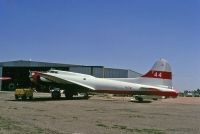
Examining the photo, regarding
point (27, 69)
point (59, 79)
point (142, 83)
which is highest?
point (27, 69)

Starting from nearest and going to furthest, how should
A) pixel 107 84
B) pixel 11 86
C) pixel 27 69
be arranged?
pixel 107 84 → pixel 11 86 → pixel 27 69

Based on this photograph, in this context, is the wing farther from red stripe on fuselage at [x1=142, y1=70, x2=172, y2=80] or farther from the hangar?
the hangar

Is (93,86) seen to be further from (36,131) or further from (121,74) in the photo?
(121,74)

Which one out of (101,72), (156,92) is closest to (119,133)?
(156,92)

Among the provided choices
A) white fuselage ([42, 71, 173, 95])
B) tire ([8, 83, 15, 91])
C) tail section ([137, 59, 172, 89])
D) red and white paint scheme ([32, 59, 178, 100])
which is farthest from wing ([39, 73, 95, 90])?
tire ([8, 83, 15, 91])

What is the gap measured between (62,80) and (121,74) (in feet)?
189

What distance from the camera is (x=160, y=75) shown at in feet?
177

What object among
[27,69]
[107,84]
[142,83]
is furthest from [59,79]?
[27,69]

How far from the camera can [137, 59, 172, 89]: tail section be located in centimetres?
5388

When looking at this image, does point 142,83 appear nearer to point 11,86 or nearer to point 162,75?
point 162,75

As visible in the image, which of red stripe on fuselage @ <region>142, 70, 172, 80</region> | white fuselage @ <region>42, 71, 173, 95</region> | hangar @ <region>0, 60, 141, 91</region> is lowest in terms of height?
white fuselage @ <region>42, 71, 173, 95</region>

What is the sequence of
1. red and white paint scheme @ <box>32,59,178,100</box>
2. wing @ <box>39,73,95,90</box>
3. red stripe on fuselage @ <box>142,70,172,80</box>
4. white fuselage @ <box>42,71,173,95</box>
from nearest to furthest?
red and white paint scheme @ <box>32,59,178,100</box>
red stripe on fuselage @ <box>142,70,172,80</box>
white fuselage @ <box>42,71,173,95</box>
wing @ <box>39,73,95,90</box>

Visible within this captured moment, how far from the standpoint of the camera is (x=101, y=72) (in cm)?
10650

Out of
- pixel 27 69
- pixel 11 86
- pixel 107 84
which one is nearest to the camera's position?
pixel 107 84
